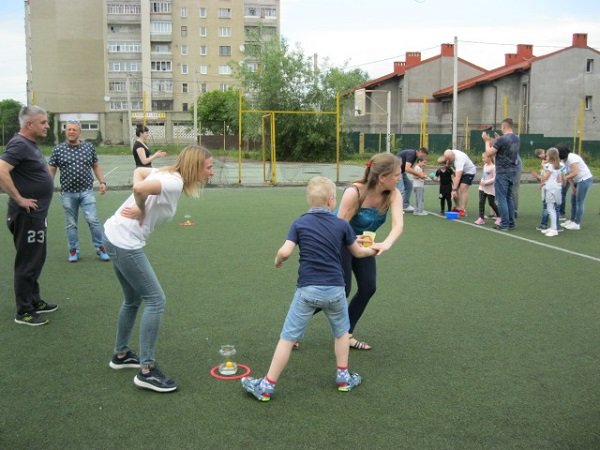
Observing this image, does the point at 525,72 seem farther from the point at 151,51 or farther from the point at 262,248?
the point at 151,51

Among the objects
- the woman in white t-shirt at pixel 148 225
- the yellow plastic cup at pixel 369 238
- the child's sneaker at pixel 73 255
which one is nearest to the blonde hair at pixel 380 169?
the yellow plastic cup at pixel 369 238

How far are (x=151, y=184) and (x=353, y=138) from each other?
42.2m

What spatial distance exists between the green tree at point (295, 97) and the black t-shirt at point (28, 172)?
109 feet

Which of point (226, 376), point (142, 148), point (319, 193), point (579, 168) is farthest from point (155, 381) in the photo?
point (579, 168)

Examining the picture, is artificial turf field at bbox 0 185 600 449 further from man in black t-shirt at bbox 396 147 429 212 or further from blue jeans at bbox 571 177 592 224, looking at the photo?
man in black t-shirt at bbox 396 147 429 212

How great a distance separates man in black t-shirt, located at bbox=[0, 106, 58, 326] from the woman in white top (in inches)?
382

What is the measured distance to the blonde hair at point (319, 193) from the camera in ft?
13.9

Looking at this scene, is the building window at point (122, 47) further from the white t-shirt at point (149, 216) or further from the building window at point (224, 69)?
the white t-shirt at point (149, 216)

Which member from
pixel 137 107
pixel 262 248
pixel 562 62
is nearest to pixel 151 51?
pixel 137 107

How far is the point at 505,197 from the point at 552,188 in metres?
0.91

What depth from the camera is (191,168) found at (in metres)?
4.32

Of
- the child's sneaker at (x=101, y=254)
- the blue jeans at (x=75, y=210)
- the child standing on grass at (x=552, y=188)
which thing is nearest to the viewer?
the blue jeans at (x=75, y=210)

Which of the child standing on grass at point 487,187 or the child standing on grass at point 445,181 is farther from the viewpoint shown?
the child standing on grass at point 445,181

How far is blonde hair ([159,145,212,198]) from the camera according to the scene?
4.32 meters
